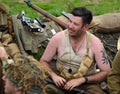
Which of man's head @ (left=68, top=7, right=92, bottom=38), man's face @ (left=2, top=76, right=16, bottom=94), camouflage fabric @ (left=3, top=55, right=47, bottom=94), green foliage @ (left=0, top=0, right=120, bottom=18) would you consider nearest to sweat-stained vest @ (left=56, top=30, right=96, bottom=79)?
man's head @ (left=68, top=7, right=92, bottom=38)

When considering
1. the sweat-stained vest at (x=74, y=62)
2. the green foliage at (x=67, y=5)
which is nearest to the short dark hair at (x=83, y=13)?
Result: the sweat-stained vest at (x=74, y=62)

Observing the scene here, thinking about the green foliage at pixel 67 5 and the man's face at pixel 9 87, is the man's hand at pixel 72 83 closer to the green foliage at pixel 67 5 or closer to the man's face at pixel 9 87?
the man's face at pixel 9 87

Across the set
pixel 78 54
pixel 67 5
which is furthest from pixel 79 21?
pixel 67 5

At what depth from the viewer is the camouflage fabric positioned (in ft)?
14.1

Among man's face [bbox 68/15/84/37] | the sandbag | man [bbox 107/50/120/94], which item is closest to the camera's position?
man [bbox 107/50/120/94]

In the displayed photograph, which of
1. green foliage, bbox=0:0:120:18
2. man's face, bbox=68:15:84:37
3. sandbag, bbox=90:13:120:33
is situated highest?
man's face, bbox=68:15:84:37

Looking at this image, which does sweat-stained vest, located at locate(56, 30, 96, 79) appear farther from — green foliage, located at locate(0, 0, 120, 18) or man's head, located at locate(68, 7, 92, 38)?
green foliage, located at locate(0, 0, 120, 18)

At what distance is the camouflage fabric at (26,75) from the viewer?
4301 mm

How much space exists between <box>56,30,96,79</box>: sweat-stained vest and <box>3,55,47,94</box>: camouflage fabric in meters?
2.00

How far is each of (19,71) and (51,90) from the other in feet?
6.65

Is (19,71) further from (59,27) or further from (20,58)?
(59,27)

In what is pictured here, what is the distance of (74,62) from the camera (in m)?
6.48

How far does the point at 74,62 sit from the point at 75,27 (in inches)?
17.6

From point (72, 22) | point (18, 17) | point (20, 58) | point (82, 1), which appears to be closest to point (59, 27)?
point (18, 17)
